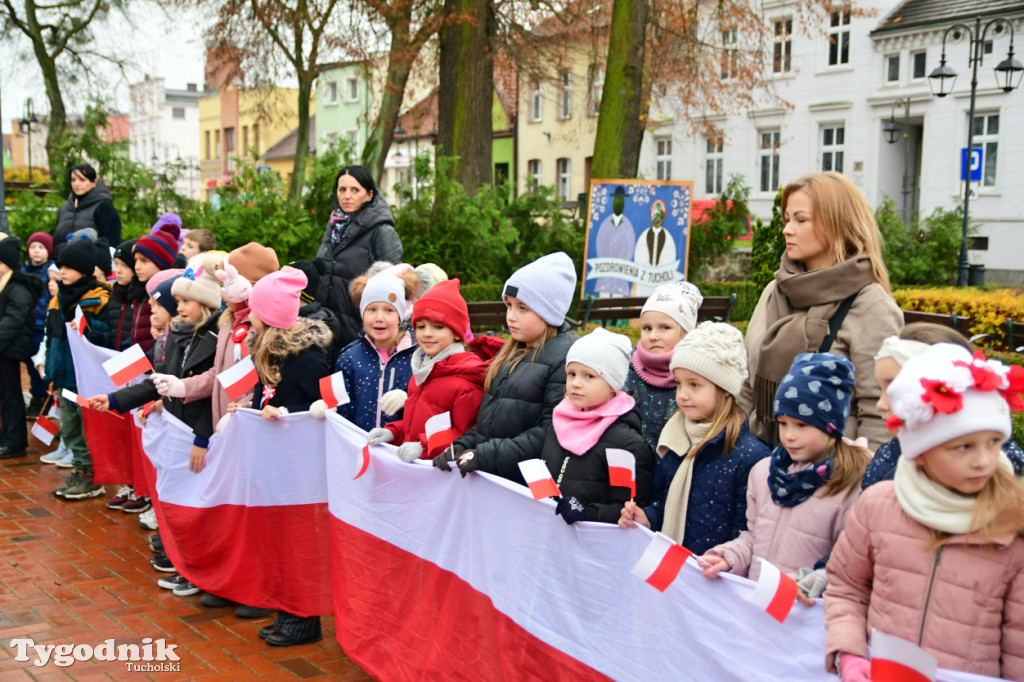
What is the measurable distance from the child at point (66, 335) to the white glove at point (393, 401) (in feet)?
12.3

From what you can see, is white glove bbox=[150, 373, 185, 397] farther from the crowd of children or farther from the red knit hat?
the red knit hat

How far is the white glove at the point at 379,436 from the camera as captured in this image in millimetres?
4336

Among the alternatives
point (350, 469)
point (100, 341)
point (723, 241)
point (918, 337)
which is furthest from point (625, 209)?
point (918, 337)

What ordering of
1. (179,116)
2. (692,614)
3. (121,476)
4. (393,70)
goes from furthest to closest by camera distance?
(179,116) → (393,70) → (121,476) → (692,614)

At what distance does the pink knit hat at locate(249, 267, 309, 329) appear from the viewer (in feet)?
16.5

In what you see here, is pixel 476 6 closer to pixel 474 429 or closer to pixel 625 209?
pixel 625 209

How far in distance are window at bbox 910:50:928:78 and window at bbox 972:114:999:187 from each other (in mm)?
2534

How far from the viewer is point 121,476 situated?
7.11 metres

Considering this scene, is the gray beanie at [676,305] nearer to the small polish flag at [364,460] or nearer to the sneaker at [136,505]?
the small polish flag at [364,460]

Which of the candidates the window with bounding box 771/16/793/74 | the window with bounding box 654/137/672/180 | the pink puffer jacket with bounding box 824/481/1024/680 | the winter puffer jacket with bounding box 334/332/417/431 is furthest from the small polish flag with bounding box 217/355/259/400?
the window with bounding box 654/137/672/180

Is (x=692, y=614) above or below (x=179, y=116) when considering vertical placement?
below

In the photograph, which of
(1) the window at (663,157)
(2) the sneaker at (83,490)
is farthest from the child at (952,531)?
(1) the window at (663,157)

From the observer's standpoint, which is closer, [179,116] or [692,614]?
[692,614]

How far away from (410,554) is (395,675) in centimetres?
51
